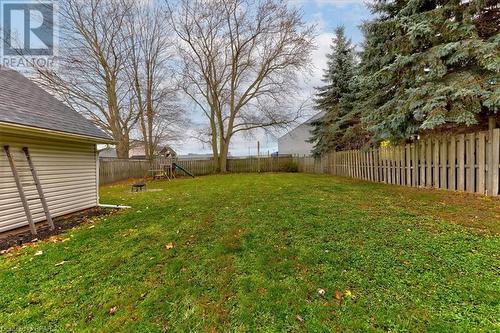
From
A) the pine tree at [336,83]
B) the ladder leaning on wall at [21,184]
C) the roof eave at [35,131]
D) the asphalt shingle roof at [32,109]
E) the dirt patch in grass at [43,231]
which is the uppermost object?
the pine tree at [336,83]

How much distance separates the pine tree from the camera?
46.5 ft

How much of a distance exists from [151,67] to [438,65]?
17128 millimetres

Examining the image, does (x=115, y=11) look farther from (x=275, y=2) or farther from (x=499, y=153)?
(x=499, y=153)

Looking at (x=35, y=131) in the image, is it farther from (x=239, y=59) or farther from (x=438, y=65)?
(x=239, y=59)

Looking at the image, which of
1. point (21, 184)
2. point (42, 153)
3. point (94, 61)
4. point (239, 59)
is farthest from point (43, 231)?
point (239, 59)

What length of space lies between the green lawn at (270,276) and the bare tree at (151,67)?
15150mm

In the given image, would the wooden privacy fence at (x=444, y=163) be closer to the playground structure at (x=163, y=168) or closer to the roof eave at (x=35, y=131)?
the roof eave at (x=35, y=131)

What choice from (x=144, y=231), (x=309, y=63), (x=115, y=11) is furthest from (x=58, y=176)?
(x=309, y=63)

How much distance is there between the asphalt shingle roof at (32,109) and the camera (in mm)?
4559

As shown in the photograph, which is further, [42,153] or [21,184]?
[42,153]

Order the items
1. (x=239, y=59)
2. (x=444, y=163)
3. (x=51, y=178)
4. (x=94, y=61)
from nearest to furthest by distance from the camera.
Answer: (x=51, y=178)
(x=444, y=163)
(x=94, y=61)
(x=239, y=59)

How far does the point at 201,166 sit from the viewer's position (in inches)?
751

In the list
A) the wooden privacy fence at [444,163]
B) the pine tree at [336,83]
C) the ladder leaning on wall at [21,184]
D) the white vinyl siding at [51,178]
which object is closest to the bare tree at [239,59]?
the pine tree at [336,83]

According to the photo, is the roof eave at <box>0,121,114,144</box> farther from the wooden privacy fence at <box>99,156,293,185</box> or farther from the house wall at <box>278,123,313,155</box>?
the house wall at <box>278,123,313,155</box>
